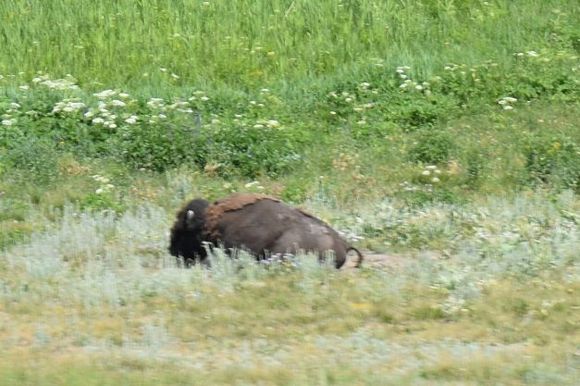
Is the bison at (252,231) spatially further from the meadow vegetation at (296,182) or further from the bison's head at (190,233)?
the meadow vegetation at (296,182)

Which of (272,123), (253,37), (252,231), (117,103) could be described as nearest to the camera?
(252,231)

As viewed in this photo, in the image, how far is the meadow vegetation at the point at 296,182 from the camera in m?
7.34

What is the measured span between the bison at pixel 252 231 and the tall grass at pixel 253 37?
22.9ft

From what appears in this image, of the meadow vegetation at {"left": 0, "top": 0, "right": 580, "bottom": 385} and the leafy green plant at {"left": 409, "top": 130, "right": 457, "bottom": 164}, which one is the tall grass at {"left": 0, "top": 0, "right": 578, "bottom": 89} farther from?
the leafy green plant at {"left": 409, "top": 130, "right": 457, "bottom": 164}

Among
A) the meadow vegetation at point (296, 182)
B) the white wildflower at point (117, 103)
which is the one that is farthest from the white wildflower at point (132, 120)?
the white wildflower at point (117, 103)

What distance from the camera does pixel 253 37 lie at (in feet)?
59.5

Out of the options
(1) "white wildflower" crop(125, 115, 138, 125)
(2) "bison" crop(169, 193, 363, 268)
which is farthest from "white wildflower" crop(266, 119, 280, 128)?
(2) "bison" crop(169, 193, 363, 268)

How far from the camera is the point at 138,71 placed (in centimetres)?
1700

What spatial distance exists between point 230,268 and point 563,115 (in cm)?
790

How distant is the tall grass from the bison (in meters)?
6.99

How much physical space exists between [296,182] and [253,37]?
17.7ft

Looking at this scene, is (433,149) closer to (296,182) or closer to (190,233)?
(296,182)

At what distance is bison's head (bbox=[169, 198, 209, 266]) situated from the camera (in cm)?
979

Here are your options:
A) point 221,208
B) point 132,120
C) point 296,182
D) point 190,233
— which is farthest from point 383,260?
point 132,120
